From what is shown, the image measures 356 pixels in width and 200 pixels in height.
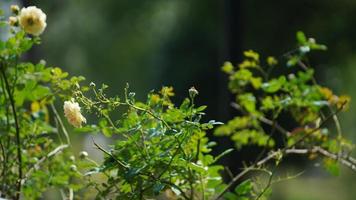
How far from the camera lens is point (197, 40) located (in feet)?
21.5

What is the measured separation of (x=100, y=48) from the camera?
31.9ft

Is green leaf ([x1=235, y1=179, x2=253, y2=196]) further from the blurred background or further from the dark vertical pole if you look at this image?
the blurred background

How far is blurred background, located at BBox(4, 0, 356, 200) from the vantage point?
5680mm

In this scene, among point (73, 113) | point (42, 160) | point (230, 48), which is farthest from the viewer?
point (230, 48)

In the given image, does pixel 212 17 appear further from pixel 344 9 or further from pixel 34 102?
pixel 34 102

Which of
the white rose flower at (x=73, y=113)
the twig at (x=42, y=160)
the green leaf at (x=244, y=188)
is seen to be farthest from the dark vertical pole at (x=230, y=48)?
the white rose flower at (x=73, y=113)

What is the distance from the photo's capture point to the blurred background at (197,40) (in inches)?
224

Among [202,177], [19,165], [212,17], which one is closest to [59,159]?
[19,165]

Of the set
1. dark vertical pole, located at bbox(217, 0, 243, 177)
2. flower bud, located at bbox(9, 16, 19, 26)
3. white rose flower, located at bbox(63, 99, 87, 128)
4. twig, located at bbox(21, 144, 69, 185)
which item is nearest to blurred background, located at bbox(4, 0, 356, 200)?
dark vertical pole, located at bbox(217, 0, 243, 177)

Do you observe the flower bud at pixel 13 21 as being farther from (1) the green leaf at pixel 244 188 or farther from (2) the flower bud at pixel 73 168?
(1) the green leaf at pixel 244 188

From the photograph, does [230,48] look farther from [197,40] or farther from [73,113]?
[197,40]

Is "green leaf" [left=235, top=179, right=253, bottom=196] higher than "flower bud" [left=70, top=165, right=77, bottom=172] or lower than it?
lower

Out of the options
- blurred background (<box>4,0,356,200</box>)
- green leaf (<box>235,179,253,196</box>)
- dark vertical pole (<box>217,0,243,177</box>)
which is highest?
blurred background (<box>4,0,356,200</box>)

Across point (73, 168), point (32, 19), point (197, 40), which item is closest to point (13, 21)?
point (32, 19)
